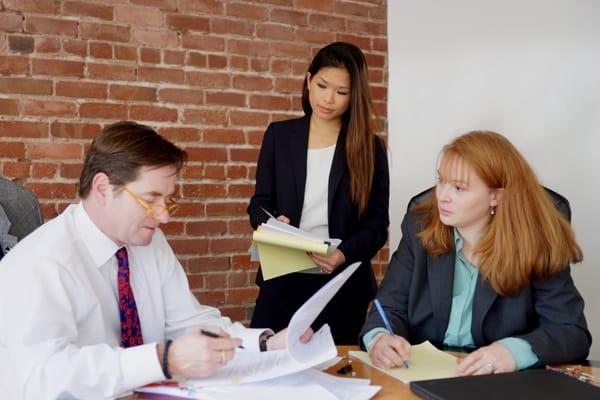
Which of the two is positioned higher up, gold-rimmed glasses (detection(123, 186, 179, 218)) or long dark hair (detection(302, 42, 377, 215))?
long dark hair (detection(302, 42, 377, 215))

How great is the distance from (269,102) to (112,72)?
0.72 metres

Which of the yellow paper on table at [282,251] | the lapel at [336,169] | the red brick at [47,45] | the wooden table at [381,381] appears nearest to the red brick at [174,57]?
the red brick at [47,45]

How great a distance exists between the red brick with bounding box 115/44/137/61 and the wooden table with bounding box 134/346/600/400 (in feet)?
5.61

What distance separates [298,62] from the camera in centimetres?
312

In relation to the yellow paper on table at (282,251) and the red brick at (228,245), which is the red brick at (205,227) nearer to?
the red brick at (228,245)

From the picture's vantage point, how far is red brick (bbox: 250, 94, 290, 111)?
303cm

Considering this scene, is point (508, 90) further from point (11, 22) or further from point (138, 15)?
point (11, 22)

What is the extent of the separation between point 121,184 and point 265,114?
5.34ft

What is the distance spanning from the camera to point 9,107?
2559 mm

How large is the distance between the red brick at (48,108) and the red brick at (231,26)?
718 mm

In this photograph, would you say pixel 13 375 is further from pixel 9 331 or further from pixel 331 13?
pixel 331 13

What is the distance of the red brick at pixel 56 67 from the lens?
2598 millimetres

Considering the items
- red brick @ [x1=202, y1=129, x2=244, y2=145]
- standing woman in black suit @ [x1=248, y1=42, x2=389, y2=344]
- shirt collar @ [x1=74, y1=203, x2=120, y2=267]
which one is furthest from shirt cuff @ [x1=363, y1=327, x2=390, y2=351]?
red brick @ [x1=202, y1=129, x2=244, y2=145]

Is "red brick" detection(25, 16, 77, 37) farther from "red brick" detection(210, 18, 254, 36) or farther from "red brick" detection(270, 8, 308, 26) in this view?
"red brick" detection(270, 8, 308, 26)
